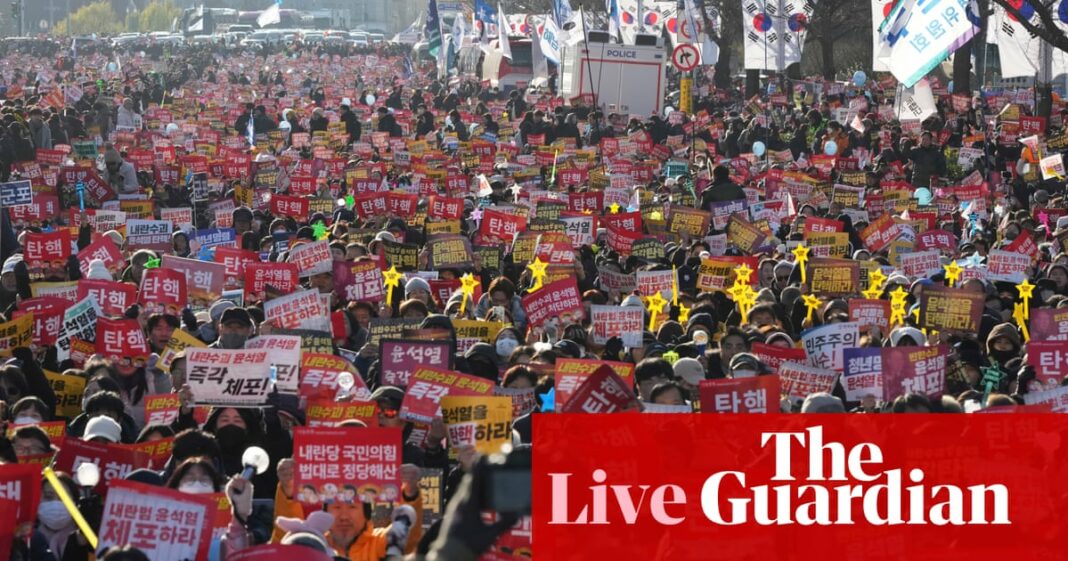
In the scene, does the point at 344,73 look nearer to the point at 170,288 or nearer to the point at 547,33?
the point at 547,33

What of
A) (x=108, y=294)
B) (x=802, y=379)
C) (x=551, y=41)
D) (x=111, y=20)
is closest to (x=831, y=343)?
(x=802, y=379)

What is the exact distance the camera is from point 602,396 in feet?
29.2

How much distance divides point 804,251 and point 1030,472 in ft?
24.7

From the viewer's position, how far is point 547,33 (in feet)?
153

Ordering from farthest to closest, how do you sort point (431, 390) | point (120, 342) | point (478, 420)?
1. point (120, 342)
2. point (431, 390)
3. point (478, 420)

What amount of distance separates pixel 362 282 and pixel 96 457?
5814 mm

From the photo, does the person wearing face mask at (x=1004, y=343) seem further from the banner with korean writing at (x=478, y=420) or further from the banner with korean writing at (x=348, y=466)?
the banner with korean writing at (x=348, y=466)

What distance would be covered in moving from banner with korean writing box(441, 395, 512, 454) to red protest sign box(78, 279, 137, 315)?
478 cm

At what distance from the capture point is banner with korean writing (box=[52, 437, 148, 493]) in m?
8.77

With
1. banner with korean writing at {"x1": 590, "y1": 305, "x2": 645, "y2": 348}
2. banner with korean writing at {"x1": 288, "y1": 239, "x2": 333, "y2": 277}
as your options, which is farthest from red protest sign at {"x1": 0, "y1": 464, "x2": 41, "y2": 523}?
banner with korean writing at {"x1": 288, "y1": 239, "x2": 333, "y2": 277}

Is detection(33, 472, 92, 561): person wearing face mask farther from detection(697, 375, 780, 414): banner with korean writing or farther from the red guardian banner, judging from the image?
detection(697, 375, 780, 414): banner with korean writing

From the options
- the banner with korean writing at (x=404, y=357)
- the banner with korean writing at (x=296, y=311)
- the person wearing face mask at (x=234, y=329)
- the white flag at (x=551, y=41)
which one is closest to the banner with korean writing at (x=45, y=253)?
the banner with korean writing at (x=296, y=311)

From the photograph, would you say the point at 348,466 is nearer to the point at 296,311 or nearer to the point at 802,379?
the point at 802,379

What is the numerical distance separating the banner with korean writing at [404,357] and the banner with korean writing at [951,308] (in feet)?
13.2
